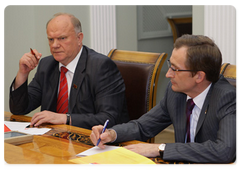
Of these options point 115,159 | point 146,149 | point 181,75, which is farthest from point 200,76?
point 115,159

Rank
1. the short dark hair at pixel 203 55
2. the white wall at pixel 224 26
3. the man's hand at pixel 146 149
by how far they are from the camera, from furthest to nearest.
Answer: the white wall at pixel 224 26
the short dark hair at pixel 203 55
the man's hand at pixel 146 149

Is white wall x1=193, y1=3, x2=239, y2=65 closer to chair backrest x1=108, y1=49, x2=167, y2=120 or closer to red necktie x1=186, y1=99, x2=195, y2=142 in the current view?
chair backrest x1=108, y1=49, x2=167, y2=120

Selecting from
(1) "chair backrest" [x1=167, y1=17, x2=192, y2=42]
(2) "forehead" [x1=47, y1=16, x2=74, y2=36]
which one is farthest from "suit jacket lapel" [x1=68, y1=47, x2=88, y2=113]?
(1) "chair backrest" [x1=167, y1=17, x2=192, y2=42]

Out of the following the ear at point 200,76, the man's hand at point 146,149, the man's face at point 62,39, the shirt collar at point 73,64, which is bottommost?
the man's hand at point 146,149

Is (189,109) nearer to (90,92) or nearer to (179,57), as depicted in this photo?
(179,57)

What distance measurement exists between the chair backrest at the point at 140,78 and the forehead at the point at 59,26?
421 mm

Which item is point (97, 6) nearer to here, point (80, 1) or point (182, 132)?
point (80, 1)

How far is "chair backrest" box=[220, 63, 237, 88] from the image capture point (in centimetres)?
181

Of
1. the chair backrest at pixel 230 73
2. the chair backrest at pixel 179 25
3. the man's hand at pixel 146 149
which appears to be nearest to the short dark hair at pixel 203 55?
the chair backrest at pixel 230 73

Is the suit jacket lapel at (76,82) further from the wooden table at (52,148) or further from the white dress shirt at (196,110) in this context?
the white dress shirt at (196,110)

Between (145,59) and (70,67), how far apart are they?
49cm

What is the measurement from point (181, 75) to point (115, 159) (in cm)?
54

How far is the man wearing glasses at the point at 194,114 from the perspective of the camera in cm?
143

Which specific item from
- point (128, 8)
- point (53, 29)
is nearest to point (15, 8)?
point (128, 8)
